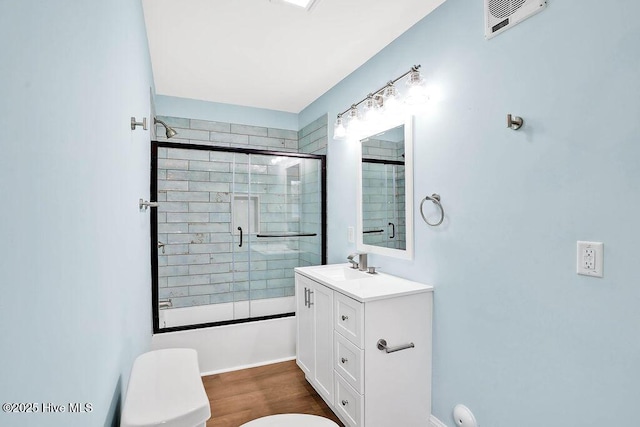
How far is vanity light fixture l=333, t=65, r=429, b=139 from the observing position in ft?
6.13

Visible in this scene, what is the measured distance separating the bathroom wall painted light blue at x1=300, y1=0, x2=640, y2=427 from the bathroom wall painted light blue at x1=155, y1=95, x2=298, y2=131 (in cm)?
213

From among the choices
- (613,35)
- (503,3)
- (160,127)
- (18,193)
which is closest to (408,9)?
(503,3)

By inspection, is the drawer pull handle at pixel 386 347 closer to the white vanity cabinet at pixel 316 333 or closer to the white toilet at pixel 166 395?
the white vanity cabinet at pixel 316 333

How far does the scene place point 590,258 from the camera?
117 centimetres

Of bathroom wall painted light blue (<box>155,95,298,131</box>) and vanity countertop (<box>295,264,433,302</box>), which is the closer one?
vanity countertop (<box>295,264,433,302</box>)

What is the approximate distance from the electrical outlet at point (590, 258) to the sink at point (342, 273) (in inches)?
51.0

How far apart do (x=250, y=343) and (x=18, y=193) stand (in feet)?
8.80

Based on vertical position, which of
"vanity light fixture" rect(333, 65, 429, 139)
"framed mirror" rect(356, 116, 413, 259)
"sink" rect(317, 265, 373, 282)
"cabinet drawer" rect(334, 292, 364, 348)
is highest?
"vanity light fixture" rect(333, 65, 429, 139)

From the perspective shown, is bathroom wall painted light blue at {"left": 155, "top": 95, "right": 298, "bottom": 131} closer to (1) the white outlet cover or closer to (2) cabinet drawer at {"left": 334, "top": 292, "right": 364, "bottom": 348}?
(2) cabinet drawer at {"left": 334, "top": 292, "right": 364, "bottom": 348}

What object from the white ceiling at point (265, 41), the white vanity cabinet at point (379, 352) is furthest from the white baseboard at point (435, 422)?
the white ceiling at point (265, 41)

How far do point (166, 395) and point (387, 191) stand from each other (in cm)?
176

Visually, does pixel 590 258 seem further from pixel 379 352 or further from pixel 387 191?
pixel 387 191

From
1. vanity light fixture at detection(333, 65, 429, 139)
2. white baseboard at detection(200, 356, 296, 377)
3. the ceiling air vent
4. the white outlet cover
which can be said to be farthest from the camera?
white baseboard at detection(200, 356, 296, 377)

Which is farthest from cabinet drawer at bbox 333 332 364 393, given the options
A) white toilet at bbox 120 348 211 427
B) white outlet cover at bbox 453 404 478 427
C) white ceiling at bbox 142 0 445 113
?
white ceiling at bbox 142 0 445 113
